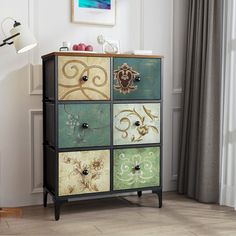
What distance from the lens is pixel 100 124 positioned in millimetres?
3316

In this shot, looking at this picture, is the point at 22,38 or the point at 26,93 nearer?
the point at 22,38

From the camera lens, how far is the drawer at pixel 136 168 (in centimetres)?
341

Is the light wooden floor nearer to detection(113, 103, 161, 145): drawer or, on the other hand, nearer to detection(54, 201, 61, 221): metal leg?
detection(54, 201, 61, 221): metal leg

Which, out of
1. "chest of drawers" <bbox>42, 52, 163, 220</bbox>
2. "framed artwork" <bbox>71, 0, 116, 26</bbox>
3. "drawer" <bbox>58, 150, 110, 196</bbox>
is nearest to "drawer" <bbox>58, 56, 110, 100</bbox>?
"chest of drawers" <bbox>42, 52, 163, 220</bbox>

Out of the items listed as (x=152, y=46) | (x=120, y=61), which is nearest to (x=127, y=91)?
(x=120, y=61)

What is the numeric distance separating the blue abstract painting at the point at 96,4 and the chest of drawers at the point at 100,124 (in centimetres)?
62

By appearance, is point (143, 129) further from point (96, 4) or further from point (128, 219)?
point (96, 4)

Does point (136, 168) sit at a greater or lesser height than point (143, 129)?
lesser

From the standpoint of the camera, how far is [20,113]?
11.7 ft

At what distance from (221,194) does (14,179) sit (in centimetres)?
172

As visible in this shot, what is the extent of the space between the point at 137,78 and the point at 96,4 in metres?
0.82

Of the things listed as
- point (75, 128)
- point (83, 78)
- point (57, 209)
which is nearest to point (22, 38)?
point (83, 78)

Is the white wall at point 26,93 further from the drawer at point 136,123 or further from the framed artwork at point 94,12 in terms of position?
the drawer at point 136,123

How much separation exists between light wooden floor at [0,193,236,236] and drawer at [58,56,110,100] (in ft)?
2.98
